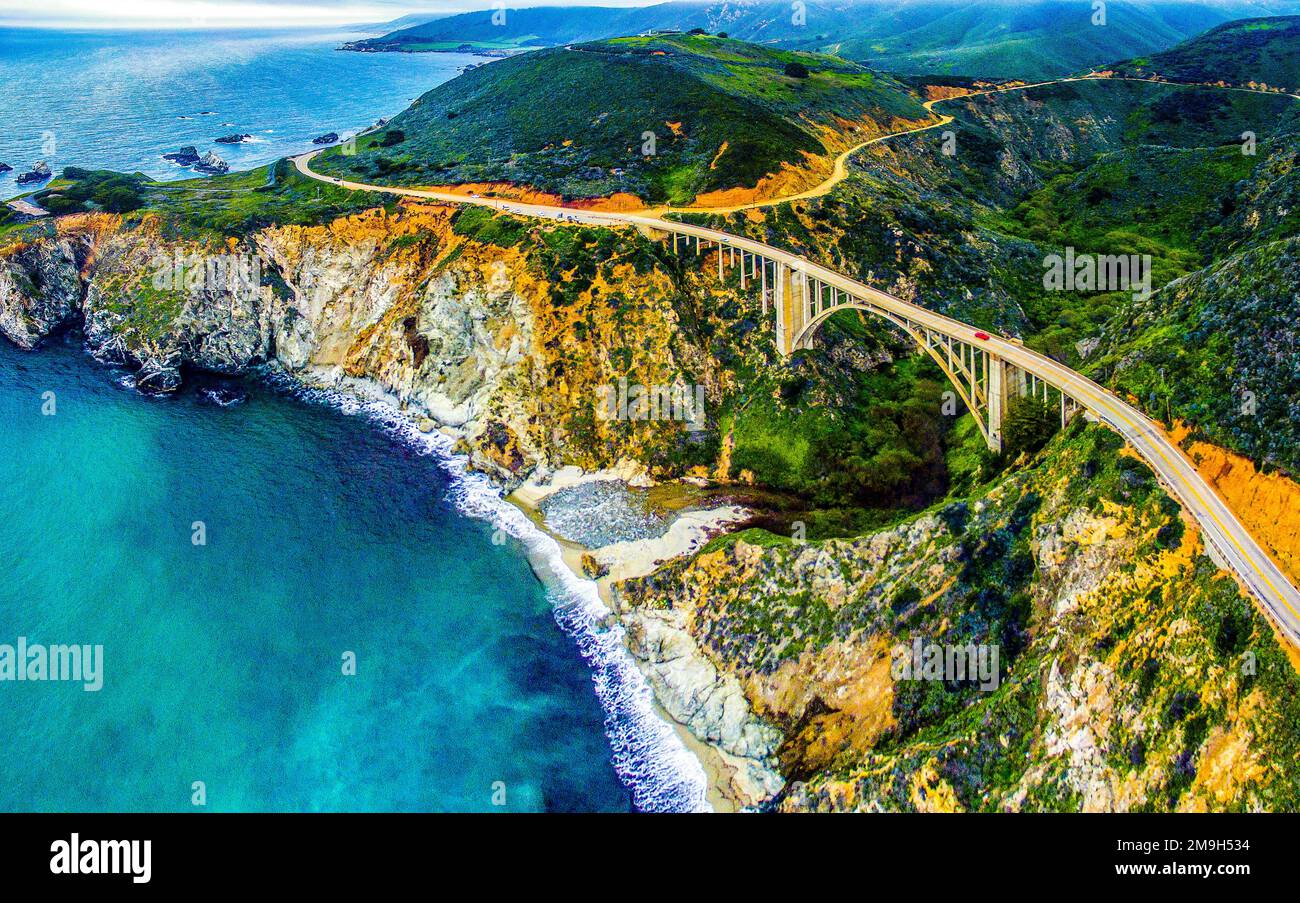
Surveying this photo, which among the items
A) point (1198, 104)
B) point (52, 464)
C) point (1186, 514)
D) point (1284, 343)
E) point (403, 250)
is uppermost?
point (1198, 104)

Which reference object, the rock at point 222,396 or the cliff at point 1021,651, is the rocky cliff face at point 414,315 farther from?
the cliff at point 1021,651

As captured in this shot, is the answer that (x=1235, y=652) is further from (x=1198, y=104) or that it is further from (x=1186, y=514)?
(x=1198, y=104)

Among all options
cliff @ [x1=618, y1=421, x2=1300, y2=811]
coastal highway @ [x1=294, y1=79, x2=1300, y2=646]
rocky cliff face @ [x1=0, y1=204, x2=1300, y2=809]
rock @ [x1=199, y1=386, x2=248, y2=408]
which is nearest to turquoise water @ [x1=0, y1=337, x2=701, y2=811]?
rocky cliff face @ [x1=0, y1=204, x2=1300, y2=809]

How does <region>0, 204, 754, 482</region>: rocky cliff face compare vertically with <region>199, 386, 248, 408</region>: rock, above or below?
above

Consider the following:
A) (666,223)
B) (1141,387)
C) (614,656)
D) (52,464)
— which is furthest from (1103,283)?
(52,464)

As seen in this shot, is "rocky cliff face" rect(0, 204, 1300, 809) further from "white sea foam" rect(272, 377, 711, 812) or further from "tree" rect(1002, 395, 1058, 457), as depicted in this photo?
"tree" rect(1002, 395, 1058, 457)

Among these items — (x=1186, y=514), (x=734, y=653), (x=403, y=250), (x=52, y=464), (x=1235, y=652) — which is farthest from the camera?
(x=403, y=250)

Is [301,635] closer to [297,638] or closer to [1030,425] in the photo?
[297,638]
